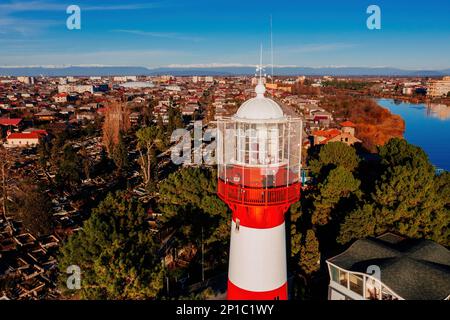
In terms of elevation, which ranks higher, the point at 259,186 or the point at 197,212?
the point at 259,186

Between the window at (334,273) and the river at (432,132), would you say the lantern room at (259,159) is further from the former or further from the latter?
the river at (432,132)

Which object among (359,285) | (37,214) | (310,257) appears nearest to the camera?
(359,285)

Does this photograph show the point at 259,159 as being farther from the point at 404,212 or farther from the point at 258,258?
the point at 404,212

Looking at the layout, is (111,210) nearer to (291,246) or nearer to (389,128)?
(291,246)

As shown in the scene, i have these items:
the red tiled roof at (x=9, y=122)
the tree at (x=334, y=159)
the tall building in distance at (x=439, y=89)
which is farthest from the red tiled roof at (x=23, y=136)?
the tall building in distance at (x=439, y=89)

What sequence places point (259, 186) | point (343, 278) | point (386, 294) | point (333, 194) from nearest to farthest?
point (259, 186), point (386, 294), point (343, 278), point (333, 194)

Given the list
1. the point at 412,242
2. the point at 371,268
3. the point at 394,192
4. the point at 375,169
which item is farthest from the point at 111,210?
the point at 375,169

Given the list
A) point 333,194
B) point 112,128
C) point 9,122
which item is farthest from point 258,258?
point 9,122

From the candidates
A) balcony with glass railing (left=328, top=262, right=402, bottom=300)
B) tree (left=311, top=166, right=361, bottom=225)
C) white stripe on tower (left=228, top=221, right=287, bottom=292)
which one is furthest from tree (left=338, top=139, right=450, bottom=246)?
white stripe on tower (left=228, top=221, right=287, bottom=292)
